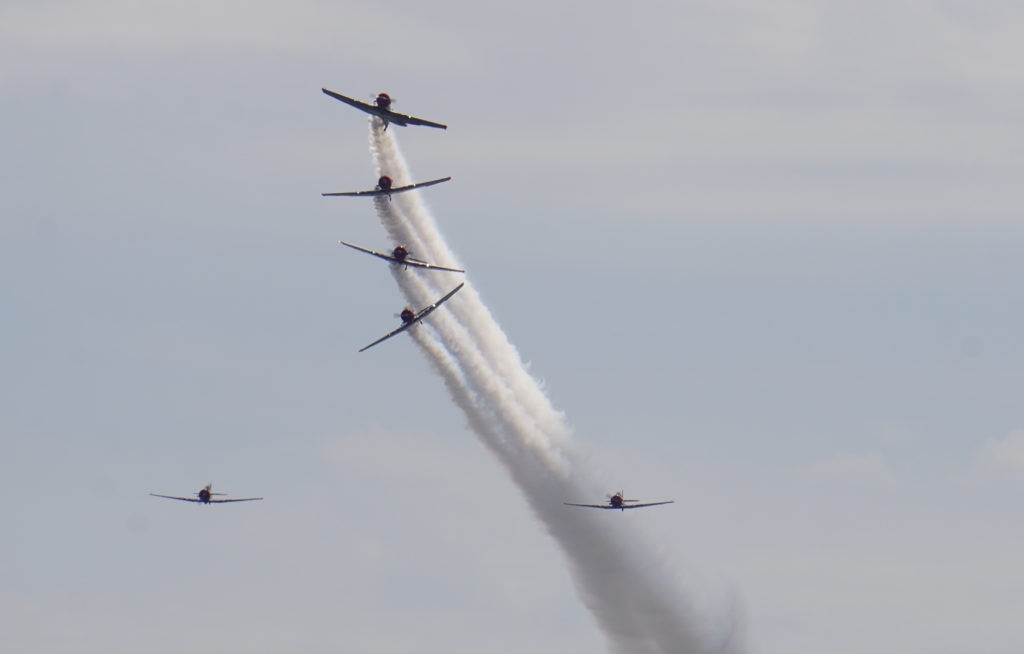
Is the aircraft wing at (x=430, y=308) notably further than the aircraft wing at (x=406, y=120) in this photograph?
Yes

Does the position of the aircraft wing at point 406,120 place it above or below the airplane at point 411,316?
above

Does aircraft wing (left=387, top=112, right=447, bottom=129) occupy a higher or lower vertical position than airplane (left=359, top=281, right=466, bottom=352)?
higher

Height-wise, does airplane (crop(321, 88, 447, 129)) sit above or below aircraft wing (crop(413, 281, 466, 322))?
above

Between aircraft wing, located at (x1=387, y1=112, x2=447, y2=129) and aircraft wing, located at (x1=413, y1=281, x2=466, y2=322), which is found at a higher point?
aircraft wing, located at (x1=387, y1=112, x2=447, y2=129)

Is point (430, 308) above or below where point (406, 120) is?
below

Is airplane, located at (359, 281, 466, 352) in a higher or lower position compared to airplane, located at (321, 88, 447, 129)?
lower

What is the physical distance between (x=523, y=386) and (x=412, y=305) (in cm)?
1143

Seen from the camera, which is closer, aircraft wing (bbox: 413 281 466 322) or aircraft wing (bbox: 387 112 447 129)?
aircraft wing (bbox: 387 112 447 129)

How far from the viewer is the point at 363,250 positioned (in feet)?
599

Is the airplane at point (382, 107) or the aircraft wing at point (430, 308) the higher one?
the airplane at point (382, 107)

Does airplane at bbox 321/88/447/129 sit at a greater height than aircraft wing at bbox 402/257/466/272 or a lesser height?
greater

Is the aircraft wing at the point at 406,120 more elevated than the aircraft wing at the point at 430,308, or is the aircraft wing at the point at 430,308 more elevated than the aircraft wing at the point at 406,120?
the aircraft wing at the point at 406,120

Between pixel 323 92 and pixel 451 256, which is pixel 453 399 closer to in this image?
pixel 451 256

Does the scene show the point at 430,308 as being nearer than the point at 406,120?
No
